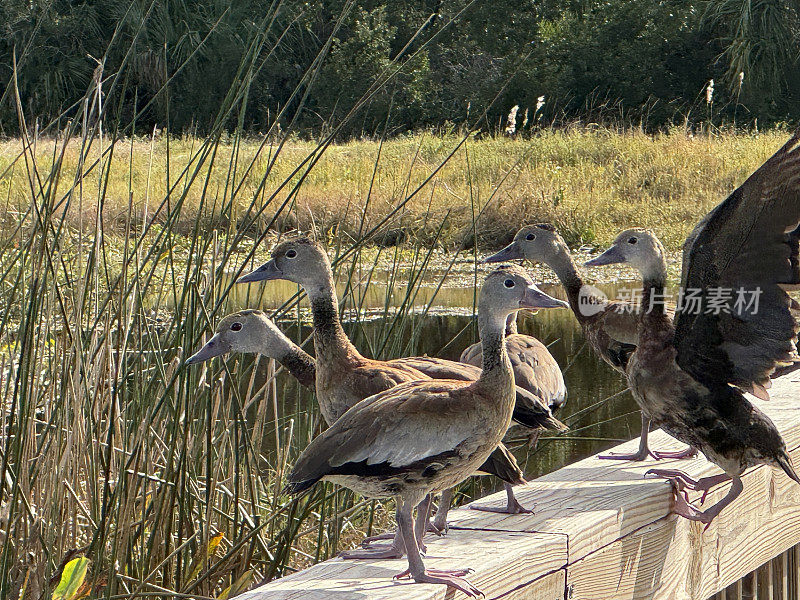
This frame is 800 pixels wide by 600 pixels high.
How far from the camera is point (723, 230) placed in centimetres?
219

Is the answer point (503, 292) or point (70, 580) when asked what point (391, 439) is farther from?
point (70, 580)

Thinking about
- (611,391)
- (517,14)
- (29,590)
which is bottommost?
(611,391)

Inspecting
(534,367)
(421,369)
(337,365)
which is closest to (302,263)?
(337,365)

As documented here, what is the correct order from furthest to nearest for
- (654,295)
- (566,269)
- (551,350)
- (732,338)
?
(551,350)
(566,269)
(654,295)
(732,338)

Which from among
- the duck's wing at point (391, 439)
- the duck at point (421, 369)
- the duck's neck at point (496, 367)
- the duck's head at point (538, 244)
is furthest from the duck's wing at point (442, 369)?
the duck's head at point (538, 244)

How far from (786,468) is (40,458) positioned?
1578mm

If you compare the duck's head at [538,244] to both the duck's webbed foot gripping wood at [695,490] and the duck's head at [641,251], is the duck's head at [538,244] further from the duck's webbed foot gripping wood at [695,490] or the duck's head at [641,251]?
the duck's webbed foot gripping wood at [695,490]

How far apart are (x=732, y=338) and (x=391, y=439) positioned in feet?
3.07

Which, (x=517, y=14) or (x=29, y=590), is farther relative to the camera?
(x=517, y=14)

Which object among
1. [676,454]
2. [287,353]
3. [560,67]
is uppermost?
[560,67]

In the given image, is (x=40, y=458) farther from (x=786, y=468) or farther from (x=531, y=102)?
(x=531, y=102)

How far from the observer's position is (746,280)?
7.41ft

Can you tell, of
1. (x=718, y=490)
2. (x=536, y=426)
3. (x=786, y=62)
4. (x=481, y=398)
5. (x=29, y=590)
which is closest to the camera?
(x=481, y=398)

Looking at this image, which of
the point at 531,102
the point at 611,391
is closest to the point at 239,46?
the point at 531,102
